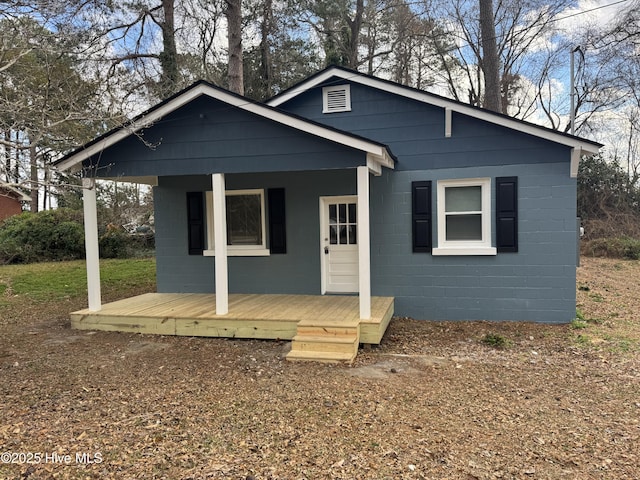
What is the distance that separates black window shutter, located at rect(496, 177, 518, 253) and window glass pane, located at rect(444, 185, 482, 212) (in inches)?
12.2

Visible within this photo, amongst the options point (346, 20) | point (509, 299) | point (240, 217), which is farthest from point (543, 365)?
point (346, 20)

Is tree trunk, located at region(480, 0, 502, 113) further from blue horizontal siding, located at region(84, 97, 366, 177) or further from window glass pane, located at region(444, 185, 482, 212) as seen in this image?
blue horizontal siding, located at region(84, 97, 366, 177)

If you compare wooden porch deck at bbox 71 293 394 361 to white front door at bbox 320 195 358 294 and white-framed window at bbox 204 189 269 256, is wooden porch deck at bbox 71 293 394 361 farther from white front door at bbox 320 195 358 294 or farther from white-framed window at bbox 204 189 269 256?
white-framed window at bbox 204 189 269 256

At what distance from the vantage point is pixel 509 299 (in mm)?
6785

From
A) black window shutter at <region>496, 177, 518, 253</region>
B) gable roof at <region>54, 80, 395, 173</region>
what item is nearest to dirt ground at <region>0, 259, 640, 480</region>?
black window shutter at <region>496, 177, 518, 253</region>

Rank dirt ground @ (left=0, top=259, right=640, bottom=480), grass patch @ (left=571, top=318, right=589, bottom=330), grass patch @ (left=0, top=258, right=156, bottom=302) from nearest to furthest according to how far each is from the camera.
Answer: dirt ground @ (left=0, top=259, right=640, bottom=480), grass patch @ (left=571, top=318, right=589, bottom=330), grass patch @ (left=0, top=258, right=156, bottom=302)

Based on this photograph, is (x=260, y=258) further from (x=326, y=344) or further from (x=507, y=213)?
(x=507, y=213)

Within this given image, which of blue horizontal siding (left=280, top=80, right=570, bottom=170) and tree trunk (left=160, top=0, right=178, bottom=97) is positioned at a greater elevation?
tree trunk (left=160, top=0, right=178, bottom=97)

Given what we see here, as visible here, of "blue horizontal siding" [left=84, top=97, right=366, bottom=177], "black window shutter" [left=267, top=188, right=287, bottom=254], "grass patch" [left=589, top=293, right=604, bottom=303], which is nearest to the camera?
"blue horizontal siding" [left=84, top=97, right=366, bottom=177]

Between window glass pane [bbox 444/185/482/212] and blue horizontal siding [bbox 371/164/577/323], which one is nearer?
blue horizontal siding [bbox 371/164/577/323]

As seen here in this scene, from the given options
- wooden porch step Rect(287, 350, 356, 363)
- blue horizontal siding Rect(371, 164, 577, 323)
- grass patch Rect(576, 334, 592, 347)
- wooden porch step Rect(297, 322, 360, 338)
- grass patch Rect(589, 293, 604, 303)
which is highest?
blue horizontal siding Rect(371, 164, 577, 323)

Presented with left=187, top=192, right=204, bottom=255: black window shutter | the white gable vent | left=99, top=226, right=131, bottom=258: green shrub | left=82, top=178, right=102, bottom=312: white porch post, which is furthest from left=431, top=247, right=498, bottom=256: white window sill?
left=99, top=226, right=131, bottom=258: green shrub

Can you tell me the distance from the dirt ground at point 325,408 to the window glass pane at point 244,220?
7.82ft

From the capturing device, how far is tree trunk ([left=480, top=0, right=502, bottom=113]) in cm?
A: 1295
